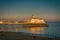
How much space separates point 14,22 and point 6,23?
16.6 ft

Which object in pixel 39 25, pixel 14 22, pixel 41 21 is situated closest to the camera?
pixel 39 25

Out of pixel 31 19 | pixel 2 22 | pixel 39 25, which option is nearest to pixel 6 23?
pixel 2 22

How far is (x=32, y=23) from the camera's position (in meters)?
49.1

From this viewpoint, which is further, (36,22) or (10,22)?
(10,22)

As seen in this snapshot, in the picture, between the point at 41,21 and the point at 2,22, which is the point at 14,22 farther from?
the point at 41,21

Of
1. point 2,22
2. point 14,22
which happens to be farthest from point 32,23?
point 2,22

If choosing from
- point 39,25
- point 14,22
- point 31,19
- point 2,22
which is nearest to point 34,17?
point 31,19

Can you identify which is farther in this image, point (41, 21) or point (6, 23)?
point (6, 23)

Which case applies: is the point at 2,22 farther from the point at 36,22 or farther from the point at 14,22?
the point at 36,22

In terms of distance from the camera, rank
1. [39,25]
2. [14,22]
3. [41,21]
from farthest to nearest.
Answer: [14,22]
[41,21]
[39,25]

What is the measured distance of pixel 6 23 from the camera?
Answer: 74250 millimetres

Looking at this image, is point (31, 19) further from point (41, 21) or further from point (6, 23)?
point (6, 23)

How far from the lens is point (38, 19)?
5175 centimetres

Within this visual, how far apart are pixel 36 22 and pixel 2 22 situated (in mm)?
30991
